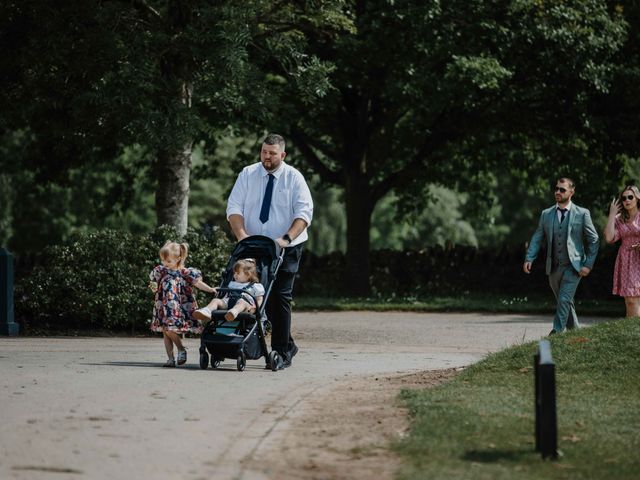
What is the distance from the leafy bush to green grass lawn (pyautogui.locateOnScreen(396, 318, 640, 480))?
19.9 feet

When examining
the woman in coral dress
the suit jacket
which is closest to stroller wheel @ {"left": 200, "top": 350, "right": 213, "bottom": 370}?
the suit jacket

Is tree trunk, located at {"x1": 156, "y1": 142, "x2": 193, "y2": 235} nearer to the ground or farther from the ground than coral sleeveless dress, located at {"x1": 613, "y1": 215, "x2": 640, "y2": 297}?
farther from the ground

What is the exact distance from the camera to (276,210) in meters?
11.8

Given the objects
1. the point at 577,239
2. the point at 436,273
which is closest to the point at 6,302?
the point at 577,239

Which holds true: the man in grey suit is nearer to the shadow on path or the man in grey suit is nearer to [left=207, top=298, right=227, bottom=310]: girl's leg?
[left=207, top=298, right=227, bottom=310]: girl's leg

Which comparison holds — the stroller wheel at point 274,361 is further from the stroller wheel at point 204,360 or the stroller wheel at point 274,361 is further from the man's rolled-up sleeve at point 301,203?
the man's rolled-up sleeve at point 301,203

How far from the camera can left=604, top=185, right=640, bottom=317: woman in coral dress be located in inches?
595

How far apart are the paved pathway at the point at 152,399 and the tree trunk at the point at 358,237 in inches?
501

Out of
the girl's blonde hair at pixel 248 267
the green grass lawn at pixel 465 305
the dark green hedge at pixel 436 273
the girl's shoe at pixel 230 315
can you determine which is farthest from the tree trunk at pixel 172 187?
the dark green hedge at pixel 436 273

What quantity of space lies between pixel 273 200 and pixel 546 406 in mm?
5239

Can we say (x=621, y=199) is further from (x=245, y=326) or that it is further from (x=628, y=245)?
(x=245, y=326)

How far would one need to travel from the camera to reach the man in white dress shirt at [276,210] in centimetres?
1170

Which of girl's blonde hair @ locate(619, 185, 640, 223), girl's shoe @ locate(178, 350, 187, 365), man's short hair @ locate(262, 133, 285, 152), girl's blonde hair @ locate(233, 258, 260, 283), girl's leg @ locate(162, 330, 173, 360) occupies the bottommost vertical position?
girl's shoe @ locate(178, 350, 187, 365)

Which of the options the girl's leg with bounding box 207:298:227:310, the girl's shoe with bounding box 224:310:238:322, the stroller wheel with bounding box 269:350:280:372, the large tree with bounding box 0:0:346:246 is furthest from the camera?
the large tree with bounding box 0:0:346:246
